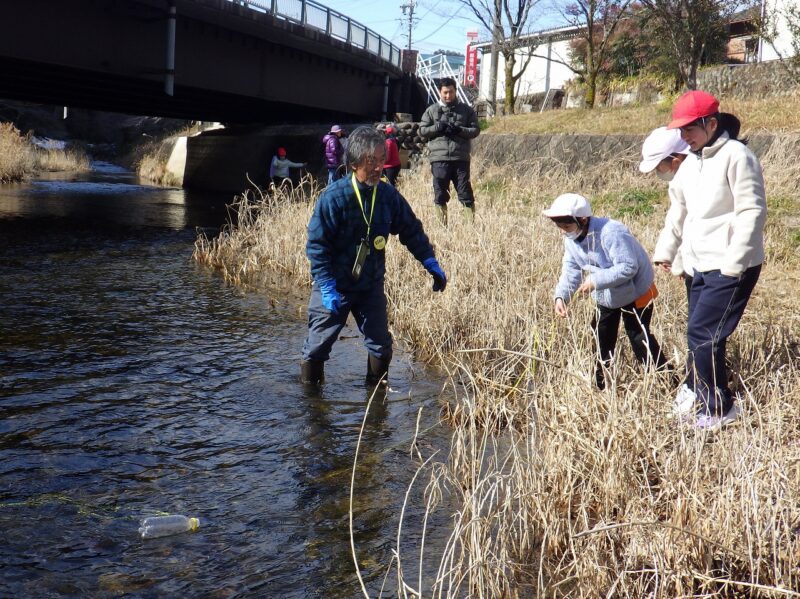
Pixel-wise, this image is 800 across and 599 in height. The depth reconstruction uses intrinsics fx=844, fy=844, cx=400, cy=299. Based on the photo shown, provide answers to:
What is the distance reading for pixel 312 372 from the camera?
5996mm

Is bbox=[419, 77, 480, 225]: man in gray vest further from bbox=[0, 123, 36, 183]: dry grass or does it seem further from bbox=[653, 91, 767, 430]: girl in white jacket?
bbox=[0, 123, 36, 183]: dry grass

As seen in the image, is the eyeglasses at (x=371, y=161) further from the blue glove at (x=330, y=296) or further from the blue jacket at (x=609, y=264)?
the blue jacket at (x=609, y=264)

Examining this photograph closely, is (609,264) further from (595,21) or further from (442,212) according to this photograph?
A: (595,21)

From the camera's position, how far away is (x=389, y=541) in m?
3.82

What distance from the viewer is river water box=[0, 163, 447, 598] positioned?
3.53 m

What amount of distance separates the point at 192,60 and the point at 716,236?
57.9 feet

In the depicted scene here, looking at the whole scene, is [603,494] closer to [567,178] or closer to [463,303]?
[463,303]

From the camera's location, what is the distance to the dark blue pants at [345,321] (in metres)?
5.52

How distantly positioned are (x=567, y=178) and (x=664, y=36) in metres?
12.8

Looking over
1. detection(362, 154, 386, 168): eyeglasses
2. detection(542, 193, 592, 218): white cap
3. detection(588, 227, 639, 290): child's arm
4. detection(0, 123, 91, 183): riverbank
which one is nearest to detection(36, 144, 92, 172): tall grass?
detection(0, 123, 91, 183): riverbank

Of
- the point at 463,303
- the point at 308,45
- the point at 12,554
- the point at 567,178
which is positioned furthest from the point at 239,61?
the point at 12,554

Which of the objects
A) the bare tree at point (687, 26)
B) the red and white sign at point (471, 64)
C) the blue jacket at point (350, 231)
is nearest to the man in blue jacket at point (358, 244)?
the blue jacket at point (350, 231)

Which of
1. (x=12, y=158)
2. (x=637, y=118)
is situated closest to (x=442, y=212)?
(x=637, y=118)

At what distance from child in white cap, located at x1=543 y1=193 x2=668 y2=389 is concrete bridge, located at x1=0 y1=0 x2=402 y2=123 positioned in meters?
13.1
